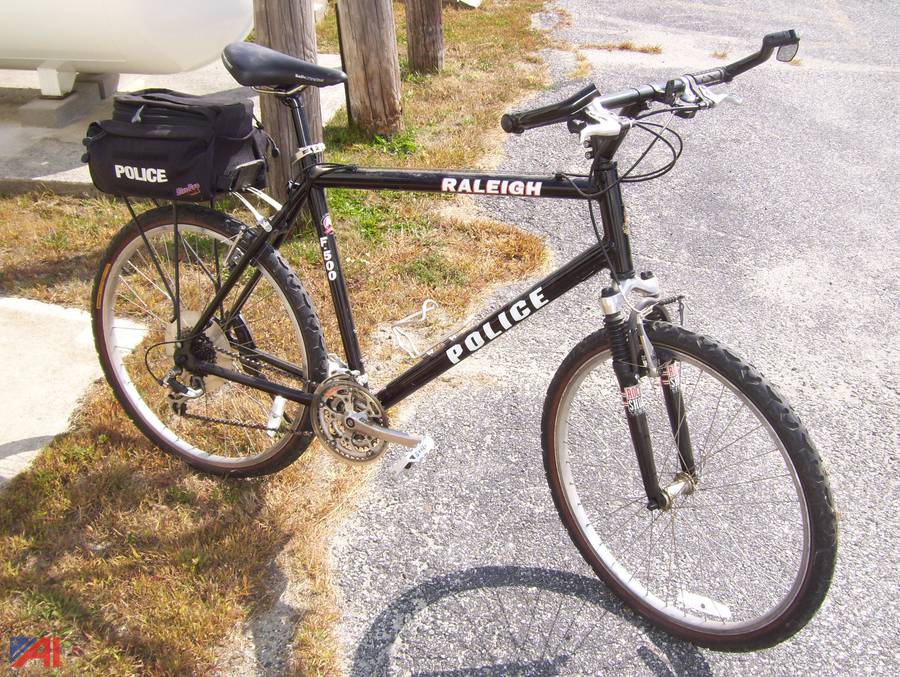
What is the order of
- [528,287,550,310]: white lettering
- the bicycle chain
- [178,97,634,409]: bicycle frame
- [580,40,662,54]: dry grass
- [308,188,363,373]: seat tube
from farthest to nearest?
[580,40,662,54]: dry grass
the bicycle chain
[308,188,363,373]: seat tube
[528,287,550,310]: white lettering
[178,97,634,409]: bicycle frame

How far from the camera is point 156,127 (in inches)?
97.5

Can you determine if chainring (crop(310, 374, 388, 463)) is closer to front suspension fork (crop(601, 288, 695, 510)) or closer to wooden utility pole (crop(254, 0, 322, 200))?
front suspension fork (crop(601, 288, 695, 510))

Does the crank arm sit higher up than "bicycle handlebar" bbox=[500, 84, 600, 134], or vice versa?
"bicycle handlebar" bbox=[500, 84, 600, 134]

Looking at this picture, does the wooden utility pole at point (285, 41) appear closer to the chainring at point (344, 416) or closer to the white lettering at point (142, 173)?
the white lettering at point (142, 173)

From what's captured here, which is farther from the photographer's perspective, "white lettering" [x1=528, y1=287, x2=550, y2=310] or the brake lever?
"white lettering" [x1=528, y1=287, x2=550, y2=310]

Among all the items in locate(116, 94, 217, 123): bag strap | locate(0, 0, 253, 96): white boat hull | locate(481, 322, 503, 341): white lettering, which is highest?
locate(116, 94, 217, 123): bag strap

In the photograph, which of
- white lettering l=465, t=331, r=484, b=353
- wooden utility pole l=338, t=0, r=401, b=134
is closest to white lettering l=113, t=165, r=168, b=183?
white lettering l=465, t=331, r=484, b=353

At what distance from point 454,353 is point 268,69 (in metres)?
1.06

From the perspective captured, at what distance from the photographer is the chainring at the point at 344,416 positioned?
8.21ft

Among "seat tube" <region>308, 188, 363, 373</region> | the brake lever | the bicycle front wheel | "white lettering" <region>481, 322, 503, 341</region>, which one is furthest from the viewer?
"seat tube" <region>308, 188, 363, 373</region>

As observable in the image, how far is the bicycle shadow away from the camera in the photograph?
227cm

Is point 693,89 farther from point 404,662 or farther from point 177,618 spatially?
point 177,618

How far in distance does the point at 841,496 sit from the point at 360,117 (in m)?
4.27

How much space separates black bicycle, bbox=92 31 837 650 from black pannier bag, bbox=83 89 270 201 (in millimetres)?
56
